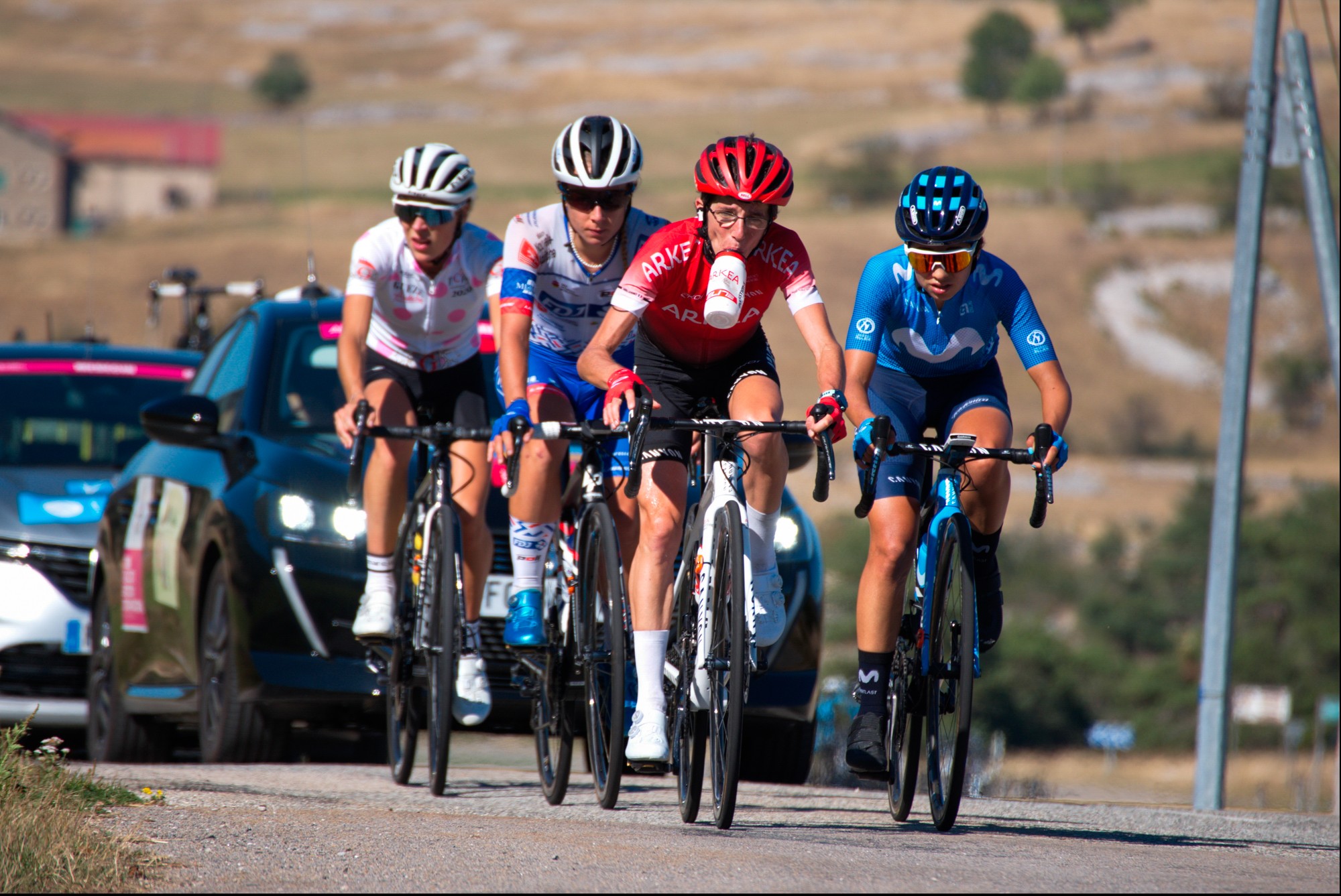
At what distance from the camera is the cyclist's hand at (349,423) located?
7.08 metres

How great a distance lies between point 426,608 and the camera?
7.27m

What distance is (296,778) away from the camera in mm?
7414

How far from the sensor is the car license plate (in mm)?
7742

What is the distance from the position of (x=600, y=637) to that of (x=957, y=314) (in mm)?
1678

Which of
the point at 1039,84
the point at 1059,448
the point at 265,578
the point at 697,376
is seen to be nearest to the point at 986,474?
the point at 1059,448

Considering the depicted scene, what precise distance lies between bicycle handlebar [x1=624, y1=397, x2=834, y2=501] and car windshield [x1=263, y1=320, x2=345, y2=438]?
2.64m

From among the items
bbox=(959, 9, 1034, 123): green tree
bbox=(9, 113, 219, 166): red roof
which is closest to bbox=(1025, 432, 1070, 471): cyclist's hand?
bbox=(9, 113, 219, 166): red roof

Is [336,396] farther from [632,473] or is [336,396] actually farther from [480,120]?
[480,120]

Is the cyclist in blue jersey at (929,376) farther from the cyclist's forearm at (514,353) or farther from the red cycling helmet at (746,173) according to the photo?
the cyclist's forearm at (514,353)

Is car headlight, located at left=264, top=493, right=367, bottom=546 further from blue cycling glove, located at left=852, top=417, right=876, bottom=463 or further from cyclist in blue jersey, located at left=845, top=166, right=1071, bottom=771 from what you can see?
blue cycling glove, located at left=852, top=417, right=876, bottom=463

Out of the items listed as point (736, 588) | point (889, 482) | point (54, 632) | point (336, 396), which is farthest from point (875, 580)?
point (54, 632)

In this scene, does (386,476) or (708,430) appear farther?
(386,476)

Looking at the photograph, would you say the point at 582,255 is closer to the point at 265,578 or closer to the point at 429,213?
the point at 429,213

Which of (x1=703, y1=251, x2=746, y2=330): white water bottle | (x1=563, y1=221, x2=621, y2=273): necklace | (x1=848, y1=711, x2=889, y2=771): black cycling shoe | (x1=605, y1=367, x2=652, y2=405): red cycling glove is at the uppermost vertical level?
(x1=563, y1=221, x2=621, y2=273): necklace
